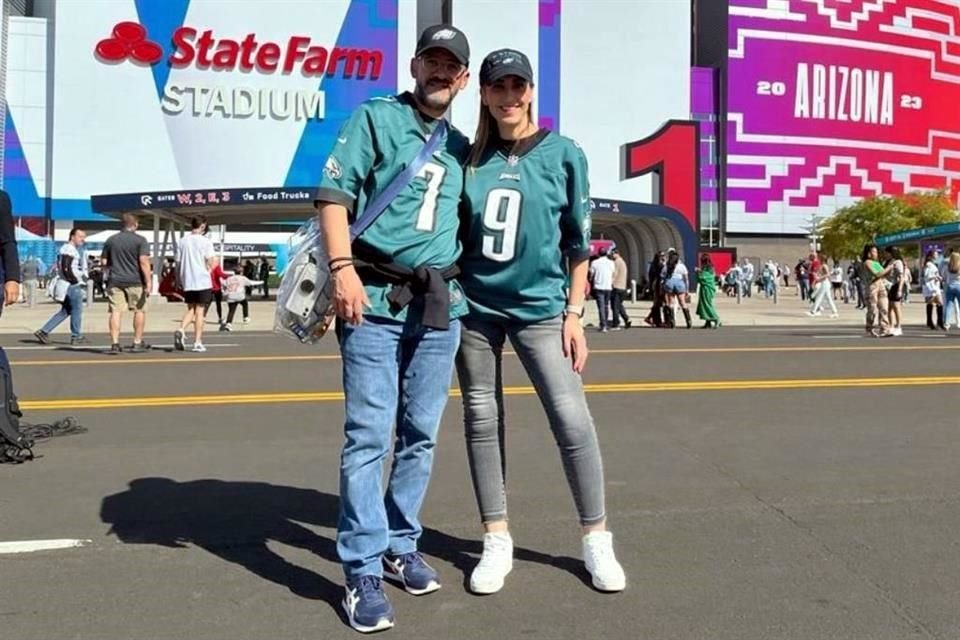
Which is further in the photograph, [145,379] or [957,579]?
[145,379]

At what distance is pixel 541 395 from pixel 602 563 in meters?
0.61

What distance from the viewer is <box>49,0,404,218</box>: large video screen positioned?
46625mm

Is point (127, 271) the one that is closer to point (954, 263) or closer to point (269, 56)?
point (954, 263)

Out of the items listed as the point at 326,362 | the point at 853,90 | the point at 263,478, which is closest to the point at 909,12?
the point at 853,90

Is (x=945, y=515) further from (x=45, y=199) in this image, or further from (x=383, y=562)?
(x=45, y=199)

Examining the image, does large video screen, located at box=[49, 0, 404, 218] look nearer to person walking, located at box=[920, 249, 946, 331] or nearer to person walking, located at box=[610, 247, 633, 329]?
person walking, located at box=[610, 247, 633, 329]

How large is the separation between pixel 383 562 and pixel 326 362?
262 inches

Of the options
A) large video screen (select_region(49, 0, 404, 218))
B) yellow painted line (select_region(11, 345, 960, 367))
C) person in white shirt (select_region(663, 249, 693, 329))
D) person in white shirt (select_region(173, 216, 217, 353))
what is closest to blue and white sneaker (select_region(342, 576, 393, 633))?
yellow painted line (select_region(11, 345, 960, 367))

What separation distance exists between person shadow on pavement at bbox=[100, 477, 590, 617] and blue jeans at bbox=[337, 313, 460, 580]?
0.95 ft

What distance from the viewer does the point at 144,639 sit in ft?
8.53

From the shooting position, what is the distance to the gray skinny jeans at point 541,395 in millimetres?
3090

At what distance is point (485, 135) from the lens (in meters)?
3.02

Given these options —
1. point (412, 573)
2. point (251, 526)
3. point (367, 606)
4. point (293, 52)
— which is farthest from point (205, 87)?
point (367, 606)

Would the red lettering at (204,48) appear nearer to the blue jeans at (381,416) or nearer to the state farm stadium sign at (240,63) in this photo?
the state farm stadium sign at (240,63)
